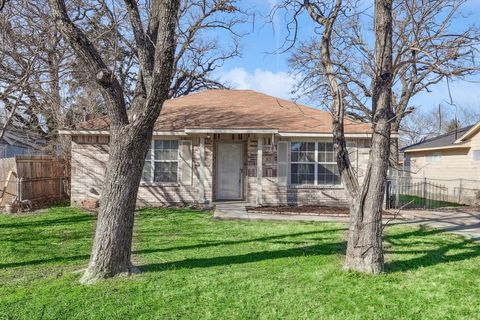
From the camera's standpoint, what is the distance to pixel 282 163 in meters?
13.2

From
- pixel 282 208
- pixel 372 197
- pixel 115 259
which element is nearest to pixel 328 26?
pixel 372 197

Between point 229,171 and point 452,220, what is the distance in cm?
692

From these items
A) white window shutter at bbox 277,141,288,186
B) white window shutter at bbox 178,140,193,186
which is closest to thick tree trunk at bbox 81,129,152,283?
white window shutter at bbox 178,140,193,186

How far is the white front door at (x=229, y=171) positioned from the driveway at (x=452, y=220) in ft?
17.4

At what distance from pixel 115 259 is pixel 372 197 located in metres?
3.67

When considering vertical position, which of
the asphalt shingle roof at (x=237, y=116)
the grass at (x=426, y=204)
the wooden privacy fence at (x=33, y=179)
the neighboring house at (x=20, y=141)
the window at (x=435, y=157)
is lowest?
the grass at (x=426, y=204)

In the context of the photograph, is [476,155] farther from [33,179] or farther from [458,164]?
[33,179]

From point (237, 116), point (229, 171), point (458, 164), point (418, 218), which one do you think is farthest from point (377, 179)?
point (458, 164)

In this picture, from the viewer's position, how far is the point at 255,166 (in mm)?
13328

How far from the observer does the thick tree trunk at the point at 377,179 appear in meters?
5.80

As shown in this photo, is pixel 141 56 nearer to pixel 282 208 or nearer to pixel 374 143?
pixel 374 143

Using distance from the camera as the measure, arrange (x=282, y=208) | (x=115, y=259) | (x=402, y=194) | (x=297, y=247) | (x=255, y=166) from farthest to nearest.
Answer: (x=402, y=194) < (x=255, y=166) < (x=282, y=208) < (x=297, y=247) < (x=115, y=259)

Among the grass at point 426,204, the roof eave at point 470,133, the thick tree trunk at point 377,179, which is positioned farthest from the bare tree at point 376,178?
the roof eave at point 470,133

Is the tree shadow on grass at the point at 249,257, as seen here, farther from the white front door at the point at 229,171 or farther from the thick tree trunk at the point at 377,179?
the white front door at the point at 229,171
